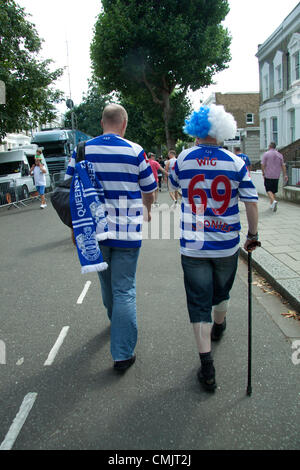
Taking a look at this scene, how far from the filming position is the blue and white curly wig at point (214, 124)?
2602 millimetres

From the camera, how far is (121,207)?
9.40ft

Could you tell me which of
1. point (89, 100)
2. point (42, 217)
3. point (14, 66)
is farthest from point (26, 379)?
Result: point (89, 100)

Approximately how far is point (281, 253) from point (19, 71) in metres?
15.4

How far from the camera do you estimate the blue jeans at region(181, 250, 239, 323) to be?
263 cm

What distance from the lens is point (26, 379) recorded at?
2.84m

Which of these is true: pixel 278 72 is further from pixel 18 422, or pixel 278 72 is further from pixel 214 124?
pixel 18 422

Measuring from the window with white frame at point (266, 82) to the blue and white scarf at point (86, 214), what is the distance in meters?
27.6

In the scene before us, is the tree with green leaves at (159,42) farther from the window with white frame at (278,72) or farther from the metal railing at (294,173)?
the metal railing at (294,173)

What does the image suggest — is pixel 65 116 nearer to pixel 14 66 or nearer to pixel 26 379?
pixel 14 66

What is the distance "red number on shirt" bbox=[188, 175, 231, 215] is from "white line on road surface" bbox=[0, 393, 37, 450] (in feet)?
5.63

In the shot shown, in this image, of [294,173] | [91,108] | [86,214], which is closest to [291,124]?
[294,173]

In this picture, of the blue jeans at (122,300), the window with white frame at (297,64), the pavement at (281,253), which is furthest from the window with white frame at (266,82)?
the blue jeans at (122,300)

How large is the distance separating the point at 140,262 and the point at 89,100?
187 ft
